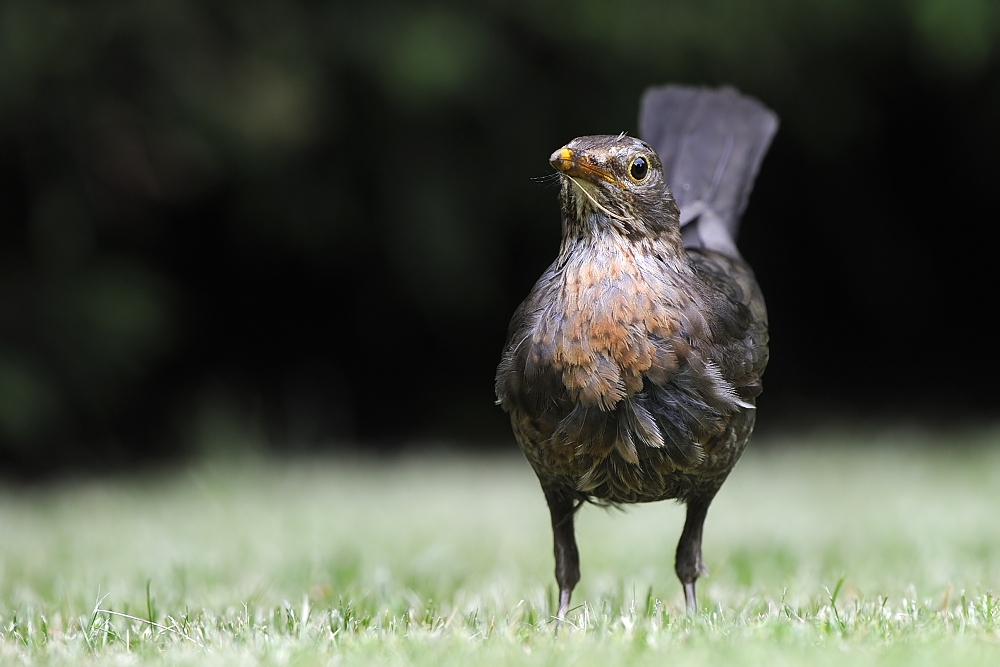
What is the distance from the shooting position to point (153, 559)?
4.66 m

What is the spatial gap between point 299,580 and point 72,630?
1.13 m

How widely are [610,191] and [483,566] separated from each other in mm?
1977

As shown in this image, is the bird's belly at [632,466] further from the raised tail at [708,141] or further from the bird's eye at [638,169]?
the raised tail at [708,141]

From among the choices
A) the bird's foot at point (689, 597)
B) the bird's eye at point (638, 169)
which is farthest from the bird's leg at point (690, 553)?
the bird's eye at point (638, 169)

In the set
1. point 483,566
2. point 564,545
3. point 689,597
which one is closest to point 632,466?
point 564,545

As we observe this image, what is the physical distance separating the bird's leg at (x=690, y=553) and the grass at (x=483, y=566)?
0.08m

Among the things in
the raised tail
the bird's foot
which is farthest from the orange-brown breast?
the raised tail

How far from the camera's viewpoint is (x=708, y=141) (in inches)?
176

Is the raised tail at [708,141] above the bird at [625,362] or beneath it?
above

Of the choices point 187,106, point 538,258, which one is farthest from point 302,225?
point 538,258

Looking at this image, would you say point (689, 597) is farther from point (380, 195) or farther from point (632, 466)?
point (380, 195)

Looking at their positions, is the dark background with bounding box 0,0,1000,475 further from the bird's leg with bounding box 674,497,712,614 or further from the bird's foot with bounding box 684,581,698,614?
the bird's foot with bounding box 684,581,698,614

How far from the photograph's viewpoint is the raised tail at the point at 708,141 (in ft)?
14.6

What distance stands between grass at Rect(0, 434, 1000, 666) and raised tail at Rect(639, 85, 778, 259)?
1452mm
